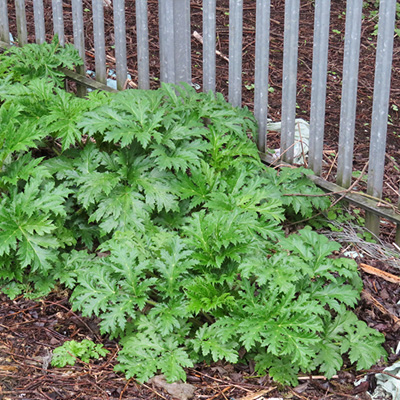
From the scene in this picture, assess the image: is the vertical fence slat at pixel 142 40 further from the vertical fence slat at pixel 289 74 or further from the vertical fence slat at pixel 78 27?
the vertical fence slat at pixel 289 74

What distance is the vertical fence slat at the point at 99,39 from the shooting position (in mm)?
5449

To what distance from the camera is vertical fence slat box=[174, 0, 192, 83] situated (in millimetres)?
5098

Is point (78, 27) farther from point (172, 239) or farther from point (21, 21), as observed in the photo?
point (172, 239)

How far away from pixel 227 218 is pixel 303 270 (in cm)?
54

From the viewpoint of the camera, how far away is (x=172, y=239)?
3.93 m

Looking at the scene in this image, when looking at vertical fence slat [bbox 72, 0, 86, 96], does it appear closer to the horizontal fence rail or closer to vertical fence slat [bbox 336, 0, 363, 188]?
the horizontal fence rail

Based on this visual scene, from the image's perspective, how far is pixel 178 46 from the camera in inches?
204

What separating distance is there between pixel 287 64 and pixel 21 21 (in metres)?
2.66

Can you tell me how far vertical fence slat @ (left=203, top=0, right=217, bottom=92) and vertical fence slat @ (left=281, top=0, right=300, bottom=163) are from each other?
0.59 meters

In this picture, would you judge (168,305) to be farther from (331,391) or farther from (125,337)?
(331,391)

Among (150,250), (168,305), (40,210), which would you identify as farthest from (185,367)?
(40,210)

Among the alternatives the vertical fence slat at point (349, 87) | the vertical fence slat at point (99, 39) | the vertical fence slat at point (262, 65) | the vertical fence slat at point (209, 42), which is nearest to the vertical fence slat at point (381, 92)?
the vertical fence slat at point (349, 87)

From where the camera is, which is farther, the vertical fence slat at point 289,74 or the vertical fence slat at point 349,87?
the vertical fence slat at point 289,74

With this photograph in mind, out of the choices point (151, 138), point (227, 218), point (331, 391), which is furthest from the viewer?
point (151, 138)
